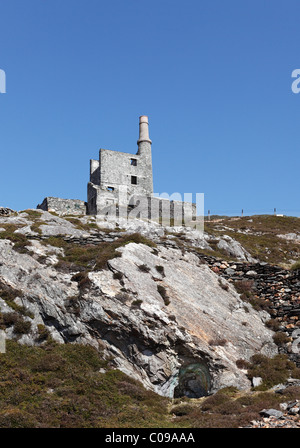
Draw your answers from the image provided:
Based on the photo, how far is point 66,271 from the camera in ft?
91.0

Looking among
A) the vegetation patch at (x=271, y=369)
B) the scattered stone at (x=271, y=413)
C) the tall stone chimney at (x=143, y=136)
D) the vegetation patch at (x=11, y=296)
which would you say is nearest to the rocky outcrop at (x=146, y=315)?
the vegetation patch at (x=11, y=296)

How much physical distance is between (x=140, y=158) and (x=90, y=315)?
43.4 metres

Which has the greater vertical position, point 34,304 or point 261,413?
point 34,304

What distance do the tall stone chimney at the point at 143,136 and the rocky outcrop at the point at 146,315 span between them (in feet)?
122

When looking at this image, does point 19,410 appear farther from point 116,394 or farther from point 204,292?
point 204,292

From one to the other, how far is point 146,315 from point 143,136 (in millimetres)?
46016

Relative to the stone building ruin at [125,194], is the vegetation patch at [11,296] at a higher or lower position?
lower

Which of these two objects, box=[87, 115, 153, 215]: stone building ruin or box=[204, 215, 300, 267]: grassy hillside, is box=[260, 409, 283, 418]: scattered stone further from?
box=[87, 115, 153, 215]: stone building ruin

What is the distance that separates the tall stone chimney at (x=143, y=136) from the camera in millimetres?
65438

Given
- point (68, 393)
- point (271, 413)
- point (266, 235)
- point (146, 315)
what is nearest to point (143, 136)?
point (266, 235)

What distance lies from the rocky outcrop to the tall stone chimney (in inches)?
1465

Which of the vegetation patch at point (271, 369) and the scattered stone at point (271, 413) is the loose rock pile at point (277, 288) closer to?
the vegetation patch at point (271, 369)
